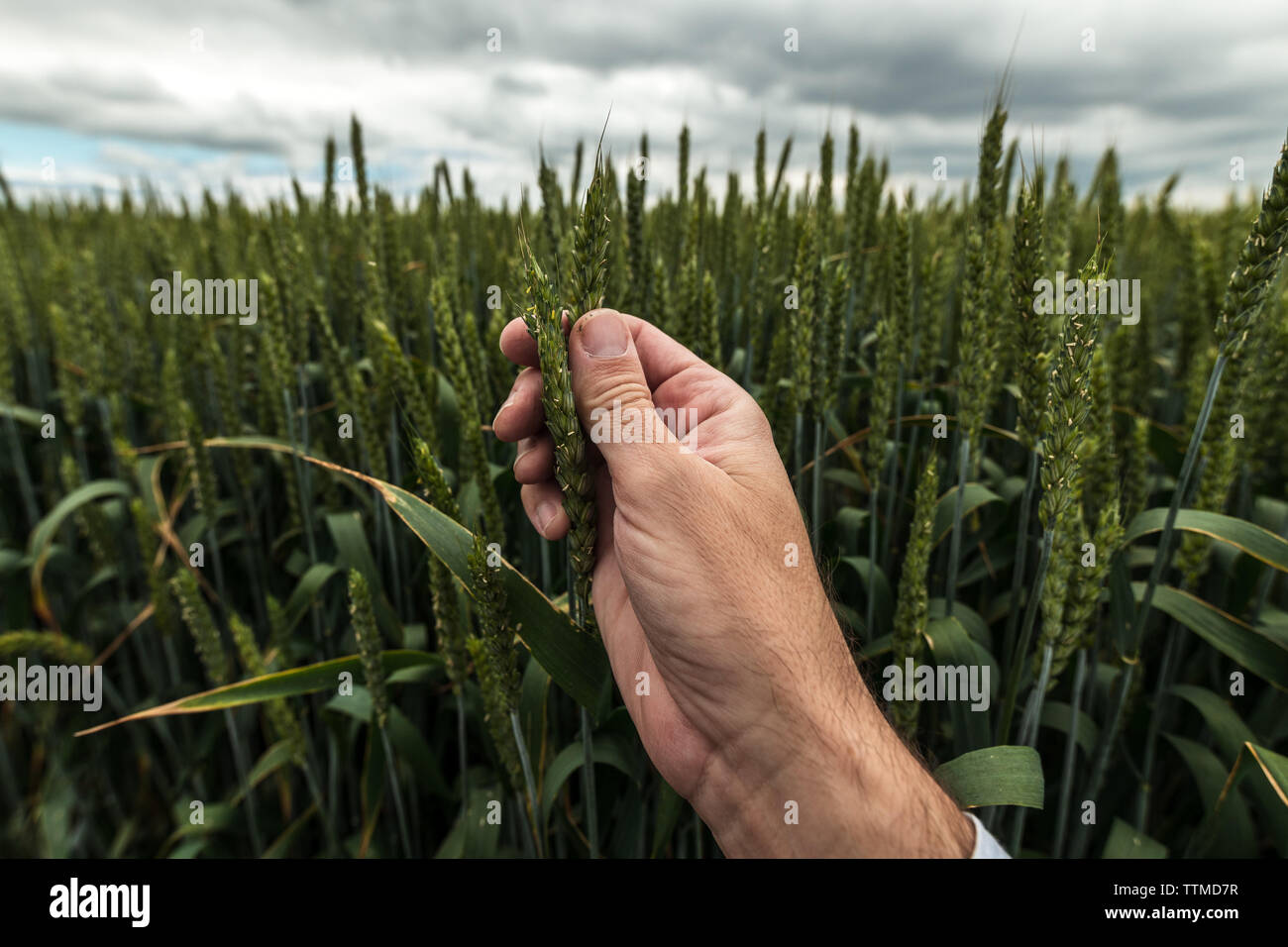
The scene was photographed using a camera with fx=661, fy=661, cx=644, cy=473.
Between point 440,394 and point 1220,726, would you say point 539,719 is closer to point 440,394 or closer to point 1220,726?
point 440,394

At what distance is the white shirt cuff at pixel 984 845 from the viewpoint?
111 cm

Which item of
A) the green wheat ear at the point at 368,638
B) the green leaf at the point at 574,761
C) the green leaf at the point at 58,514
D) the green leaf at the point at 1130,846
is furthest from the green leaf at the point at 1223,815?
the green leaf at the point at 58,514

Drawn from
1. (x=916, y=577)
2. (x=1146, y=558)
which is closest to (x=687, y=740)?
(x=916, y=577)

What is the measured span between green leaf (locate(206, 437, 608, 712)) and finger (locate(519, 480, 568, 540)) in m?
0.13

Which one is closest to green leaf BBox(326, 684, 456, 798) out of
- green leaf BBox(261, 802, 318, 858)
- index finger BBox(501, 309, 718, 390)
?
green leaf BBox(261, 802, 318, 858)

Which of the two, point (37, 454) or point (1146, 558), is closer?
point (1146, 558)

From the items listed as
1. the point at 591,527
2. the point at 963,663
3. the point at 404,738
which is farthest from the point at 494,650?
the point at 963,663

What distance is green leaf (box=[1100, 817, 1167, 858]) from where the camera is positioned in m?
1.53

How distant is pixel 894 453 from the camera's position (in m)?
1.94

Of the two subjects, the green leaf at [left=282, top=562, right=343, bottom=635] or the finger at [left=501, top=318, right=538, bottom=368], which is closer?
the finger at [left=501, top=318, right=538, bottom=368]

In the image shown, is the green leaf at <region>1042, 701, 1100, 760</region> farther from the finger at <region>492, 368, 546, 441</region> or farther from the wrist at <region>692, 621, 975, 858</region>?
the finger at <region>492, 368, 546, 441</region>

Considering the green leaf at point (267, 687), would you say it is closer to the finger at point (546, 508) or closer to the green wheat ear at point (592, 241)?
the finger at point (546, 508)

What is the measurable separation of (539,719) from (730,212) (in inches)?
80.5

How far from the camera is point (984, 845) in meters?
1.12
